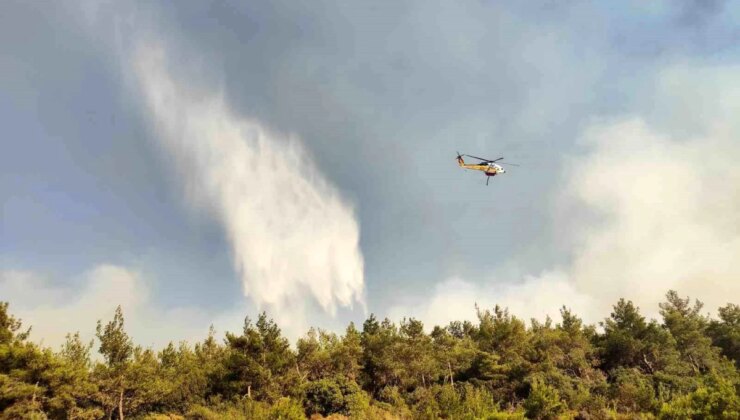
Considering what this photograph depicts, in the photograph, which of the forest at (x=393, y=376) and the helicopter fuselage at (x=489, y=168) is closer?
the forest at (x=393, y=376)

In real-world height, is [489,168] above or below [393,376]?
above

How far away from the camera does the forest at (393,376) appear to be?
1497 inches

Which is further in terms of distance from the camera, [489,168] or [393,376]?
[393,376]

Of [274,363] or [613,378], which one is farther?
[613,378]

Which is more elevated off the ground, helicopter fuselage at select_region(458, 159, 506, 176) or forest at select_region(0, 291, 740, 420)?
helicopter fuselage at select_region(458, 159, 506, 176)

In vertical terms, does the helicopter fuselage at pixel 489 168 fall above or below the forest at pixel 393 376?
above

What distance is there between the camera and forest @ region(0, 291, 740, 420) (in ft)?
125

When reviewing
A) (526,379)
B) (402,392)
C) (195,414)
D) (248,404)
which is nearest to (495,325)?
(526,379)

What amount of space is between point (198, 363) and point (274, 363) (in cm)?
2260

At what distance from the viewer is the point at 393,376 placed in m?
61.8

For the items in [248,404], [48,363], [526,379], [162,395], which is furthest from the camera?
[526,379]

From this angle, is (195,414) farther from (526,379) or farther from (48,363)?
(526,379)

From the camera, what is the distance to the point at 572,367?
64.9 metres

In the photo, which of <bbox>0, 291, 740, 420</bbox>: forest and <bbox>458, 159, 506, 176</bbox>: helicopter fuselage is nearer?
<bbox>0, 291, 740, 420</bbox>: forest
